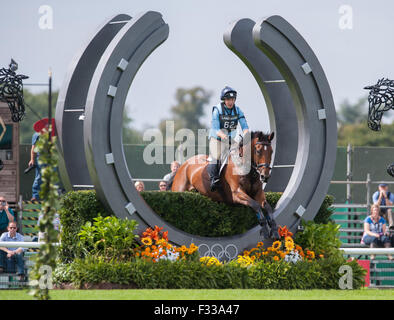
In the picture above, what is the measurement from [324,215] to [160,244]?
147 inches

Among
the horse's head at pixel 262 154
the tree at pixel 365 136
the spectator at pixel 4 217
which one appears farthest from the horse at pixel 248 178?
the tree at pixel 365 136

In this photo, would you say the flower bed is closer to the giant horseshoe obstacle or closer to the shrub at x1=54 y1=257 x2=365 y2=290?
the shrub at x1=54 y1=257 x2=365 y2=290

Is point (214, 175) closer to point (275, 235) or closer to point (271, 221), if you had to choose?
point (271, 221)

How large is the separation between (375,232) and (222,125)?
18.3 ft

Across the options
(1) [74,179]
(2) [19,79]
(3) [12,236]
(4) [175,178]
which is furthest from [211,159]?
(2) [19,79]

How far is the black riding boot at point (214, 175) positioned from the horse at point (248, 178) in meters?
0.12

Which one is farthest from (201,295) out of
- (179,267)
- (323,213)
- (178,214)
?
(323,213)

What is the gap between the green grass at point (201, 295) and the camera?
9820 mm

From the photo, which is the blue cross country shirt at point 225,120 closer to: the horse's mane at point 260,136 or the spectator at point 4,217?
the horse's mane at point 260,136

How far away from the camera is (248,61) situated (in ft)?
46.8

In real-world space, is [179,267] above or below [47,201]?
below

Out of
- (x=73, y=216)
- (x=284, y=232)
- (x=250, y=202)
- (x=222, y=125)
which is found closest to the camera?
(x=73, y=216)

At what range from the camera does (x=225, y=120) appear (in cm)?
1284

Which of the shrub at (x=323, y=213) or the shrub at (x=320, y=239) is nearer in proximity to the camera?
the shrub at (x=320, y=239)
